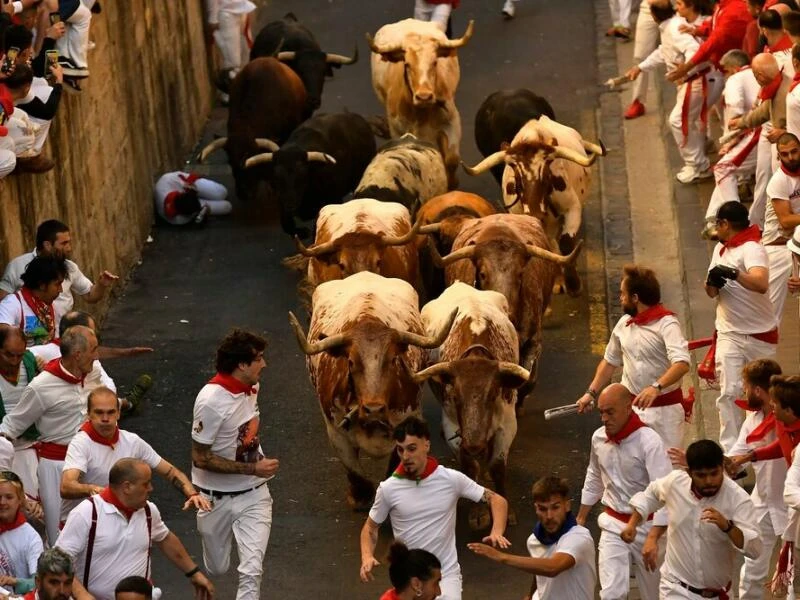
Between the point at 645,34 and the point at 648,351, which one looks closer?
the point at 648,351

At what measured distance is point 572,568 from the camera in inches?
405

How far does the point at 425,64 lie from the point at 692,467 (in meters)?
10.1

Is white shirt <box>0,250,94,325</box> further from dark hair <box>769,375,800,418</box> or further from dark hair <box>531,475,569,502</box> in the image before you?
dark hair <box>769,375,800,418</box>

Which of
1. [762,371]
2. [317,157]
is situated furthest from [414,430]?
[317,157]

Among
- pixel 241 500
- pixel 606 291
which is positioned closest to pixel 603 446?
pixel 241 500

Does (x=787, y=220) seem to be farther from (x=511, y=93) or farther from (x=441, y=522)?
(x=511, y=93)

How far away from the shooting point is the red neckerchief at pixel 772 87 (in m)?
15.4

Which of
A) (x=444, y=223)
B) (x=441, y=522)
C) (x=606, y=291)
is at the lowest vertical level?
(x=606, y=291)

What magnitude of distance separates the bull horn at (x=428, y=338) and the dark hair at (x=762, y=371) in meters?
2.48

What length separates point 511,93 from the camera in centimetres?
1950

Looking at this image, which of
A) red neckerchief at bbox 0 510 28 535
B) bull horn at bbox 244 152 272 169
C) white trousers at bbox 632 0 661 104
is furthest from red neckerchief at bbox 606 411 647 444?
white trousers at bbox 632 0 661 104

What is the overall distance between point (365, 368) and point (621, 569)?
2865mm

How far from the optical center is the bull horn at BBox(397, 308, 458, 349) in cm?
1333

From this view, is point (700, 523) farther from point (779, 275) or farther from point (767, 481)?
point (779, 275)
